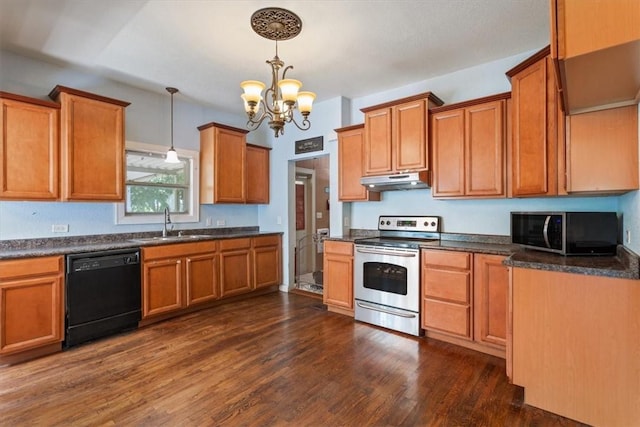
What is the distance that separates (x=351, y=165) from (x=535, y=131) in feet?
6.73

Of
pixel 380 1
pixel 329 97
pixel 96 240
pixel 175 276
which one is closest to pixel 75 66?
pixel 96 240

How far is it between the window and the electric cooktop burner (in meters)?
2.47

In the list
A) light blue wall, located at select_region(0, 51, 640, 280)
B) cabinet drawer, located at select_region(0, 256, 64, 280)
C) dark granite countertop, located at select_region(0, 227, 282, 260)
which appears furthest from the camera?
light blue wall, located at select_region(0, 51, 640, 280)

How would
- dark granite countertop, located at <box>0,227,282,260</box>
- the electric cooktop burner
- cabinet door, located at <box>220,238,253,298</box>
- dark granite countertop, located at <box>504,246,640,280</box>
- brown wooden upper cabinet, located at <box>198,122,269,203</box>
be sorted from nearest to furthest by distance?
dark granite countertop, located at <box>504,246,640,280</box>, dark granite countertop, located at <box>0,227,282,260</box>, the electric cooktop burner, cabinet door, located at <box>220,238,253,298</box>, brown wooden upper cabinet, located at <box>198,122,269,203</box>

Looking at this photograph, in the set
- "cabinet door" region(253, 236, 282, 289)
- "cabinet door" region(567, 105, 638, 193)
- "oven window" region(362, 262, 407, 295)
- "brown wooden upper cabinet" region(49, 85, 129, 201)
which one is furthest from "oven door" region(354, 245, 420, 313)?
"brown wooden upper cabinet" region(49, 85, 129, 201)

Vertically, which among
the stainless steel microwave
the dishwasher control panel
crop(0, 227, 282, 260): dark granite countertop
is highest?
the stainless steel microwave

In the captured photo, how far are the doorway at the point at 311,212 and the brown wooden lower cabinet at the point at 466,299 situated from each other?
9.43 feet

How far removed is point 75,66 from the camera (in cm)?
329

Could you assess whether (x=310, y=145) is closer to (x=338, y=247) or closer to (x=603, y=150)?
(x=338, y=247)

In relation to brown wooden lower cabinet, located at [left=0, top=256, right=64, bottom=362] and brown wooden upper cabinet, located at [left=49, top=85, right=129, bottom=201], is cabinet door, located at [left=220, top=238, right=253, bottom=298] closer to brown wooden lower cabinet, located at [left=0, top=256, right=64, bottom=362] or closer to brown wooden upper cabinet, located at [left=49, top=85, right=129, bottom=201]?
brown wooden upper cabinet, located at [left=49, top=85, right=129, bottom=201]

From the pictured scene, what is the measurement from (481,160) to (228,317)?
3227mm

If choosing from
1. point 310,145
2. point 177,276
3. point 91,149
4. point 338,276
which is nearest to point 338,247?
point 338,276

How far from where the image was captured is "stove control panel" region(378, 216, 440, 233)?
357 cm

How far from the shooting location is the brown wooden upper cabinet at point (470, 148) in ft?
9.48
